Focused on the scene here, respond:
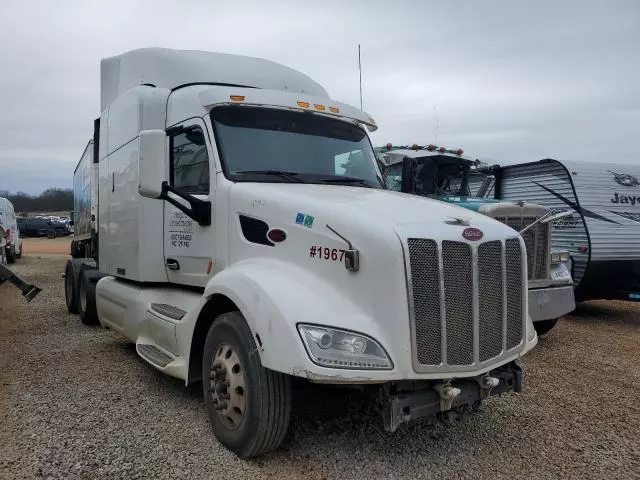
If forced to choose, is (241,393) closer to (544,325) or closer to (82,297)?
(544,325)

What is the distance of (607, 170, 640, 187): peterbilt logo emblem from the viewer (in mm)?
9578

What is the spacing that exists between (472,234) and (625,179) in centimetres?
731

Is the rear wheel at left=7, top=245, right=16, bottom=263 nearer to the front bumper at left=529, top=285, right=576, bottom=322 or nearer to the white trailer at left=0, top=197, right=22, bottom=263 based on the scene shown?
the white trailer at left=0, top=197, right=22, bottom=263

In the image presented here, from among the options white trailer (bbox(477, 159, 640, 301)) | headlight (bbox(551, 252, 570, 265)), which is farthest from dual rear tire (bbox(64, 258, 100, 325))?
white trailer (bbox(477, 159, 640, 301))

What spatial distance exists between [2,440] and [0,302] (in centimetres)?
802

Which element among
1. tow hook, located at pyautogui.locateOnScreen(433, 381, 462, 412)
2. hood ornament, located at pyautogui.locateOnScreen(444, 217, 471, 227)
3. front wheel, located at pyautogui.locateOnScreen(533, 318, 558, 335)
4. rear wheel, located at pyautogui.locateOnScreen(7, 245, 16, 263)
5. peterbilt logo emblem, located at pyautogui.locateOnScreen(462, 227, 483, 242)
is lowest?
front wheel, located at pyautogui.locateOnScreen(533, 318, 558, 335)

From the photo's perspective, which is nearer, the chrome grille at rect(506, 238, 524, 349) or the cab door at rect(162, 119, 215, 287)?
the chrome grille at rect(506, 238, 524, 349)

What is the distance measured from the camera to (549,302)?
7117 millimetres

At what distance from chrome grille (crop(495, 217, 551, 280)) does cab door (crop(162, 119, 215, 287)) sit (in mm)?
4284

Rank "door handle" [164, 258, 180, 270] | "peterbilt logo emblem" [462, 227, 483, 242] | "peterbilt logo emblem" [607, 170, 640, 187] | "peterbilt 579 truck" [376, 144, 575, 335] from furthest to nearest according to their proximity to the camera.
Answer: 1. "peterbilt logo emblem" [607, 170, 640, 187]
2. "peterbilt 579 truck" [376, 144, 575, 335]
3. "door handle" [164, 258, 180, 270]
4. "peterbilt logo emblem" [462, 227, 483, 242]

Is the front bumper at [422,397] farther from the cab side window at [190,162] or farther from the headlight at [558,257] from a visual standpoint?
the headlight at [558,257]

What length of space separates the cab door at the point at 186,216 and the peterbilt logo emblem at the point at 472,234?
87.6 inches

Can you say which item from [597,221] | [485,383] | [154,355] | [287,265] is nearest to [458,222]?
[485,383]

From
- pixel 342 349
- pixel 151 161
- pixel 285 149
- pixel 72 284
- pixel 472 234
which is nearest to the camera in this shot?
pixel 342 349
